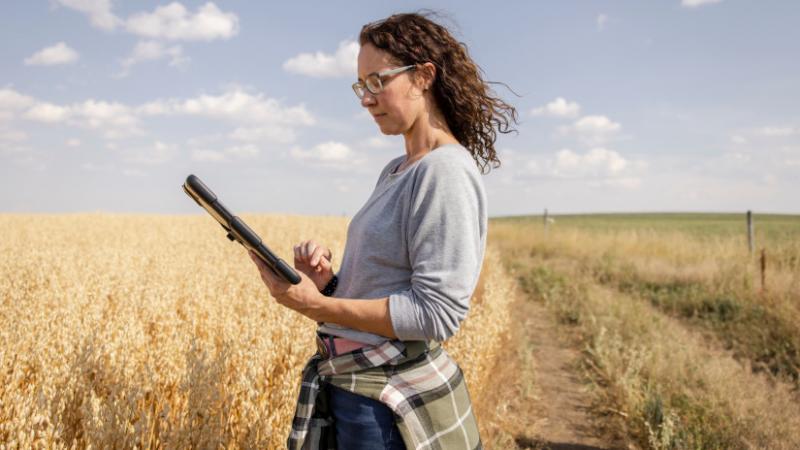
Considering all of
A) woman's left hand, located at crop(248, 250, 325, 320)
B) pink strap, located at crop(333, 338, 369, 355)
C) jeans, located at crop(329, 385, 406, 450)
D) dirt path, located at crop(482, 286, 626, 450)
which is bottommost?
dirt path, located at crop(482, 286, 626, 450)

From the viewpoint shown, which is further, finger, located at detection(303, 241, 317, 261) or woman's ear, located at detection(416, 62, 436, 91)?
finger, located at detection(303, 241, 317, 261)

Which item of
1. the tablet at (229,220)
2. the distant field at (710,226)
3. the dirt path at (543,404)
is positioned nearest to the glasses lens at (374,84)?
the tablet at (229,220)

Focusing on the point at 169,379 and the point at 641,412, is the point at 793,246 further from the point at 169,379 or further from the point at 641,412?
the point at 169,379

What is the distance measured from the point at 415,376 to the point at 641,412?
4.34 m

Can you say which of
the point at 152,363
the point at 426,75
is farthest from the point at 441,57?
the point at 152,363

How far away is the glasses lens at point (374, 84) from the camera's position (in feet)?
5.83

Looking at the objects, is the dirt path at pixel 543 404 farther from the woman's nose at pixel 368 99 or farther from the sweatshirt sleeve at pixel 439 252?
the woman's nose at pixel 368 99

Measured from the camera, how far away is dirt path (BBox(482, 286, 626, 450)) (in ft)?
17.2

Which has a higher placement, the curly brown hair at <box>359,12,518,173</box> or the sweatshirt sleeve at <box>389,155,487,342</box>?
the curly brown hair at <box>359,12,518,173</box>

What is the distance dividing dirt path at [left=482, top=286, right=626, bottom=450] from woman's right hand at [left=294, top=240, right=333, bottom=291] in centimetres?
305

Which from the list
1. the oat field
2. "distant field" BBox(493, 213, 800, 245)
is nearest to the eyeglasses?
the oat field

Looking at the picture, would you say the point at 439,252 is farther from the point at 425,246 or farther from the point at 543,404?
the point at 543,404

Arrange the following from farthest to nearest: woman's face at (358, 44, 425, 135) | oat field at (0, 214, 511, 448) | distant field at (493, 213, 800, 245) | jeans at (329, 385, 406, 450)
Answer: distant field at (493, 213, 800, 245), oat field at (0, 214, 511, 448), woman's face at (358, 44, 425, 135), jeans at (329, 385, 406, 450)

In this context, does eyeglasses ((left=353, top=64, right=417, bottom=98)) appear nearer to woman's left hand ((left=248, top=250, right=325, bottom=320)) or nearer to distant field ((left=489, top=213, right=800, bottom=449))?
woman's left hand ((left=248, top=250, right=325, bottom=320))
